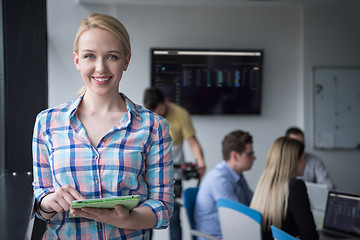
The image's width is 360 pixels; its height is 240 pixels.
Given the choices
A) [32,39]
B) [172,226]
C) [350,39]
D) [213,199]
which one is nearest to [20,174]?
[32,39]

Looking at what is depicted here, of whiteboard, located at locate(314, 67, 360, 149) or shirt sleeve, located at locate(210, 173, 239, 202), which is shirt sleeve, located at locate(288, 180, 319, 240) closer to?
shirt sleeve, located at locate(210, 173, 239, 202)

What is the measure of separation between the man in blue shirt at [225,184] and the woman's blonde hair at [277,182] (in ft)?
1.57

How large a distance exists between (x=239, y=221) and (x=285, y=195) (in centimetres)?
29

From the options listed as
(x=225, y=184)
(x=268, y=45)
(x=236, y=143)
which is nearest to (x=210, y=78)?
(x=268, y=45)

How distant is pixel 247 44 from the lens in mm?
5527

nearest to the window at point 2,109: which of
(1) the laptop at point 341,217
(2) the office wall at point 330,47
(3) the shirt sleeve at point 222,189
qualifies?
(3) the shirt sleeve at point 222,189

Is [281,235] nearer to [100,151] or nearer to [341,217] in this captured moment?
[341,217]

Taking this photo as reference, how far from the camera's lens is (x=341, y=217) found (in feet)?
8.97

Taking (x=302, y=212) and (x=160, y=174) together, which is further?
(x=302, y=212)

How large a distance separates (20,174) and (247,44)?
4.16 m

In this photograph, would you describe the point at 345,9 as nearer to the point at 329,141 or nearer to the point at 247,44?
the point at 247,44

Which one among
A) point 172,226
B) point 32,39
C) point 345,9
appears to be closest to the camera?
point 32,39

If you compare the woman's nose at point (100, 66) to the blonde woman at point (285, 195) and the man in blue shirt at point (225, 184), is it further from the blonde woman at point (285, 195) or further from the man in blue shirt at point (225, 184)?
the man in blue shirt at point (225, 184)

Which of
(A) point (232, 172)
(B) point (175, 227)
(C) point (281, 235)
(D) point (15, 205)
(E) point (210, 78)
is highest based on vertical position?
(E) point (210, 78)
